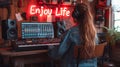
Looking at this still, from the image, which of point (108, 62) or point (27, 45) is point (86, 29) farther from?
point (108, 62)

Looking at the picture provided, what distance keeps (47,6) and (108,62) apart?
169 cm

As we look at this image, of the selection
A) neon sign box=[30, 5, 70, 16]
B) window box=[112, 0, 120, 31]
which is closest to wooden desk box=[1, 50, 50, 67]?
neon sign box=[30, 5, 70, 16]

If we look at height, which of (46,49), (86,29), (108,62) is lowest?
(108,62)

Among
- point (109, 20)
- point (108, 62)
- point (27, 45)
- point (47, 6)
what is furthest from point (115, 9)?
point (27, 45)

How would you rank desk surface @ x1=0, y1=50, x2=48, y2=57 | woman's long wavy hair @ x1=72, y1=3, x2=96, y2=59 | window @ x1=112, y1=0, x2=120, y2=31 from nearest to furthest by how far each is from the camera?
woman's long wavy hair @ x1=72, y1=3, x2=96, y2=59
desk surface @ x1=0, y1=50, x2=48, y2=57
window @ x1=112, y1=0, x2=120, y2=31

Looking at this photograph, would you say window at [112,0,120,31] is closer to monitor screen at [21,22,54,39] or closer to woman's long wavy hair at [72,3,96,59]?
monitor screen at [21,22,54,39]

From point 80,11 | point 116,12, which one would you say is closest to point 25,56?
point 80,11

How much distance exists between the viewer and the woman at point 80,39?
2529mm

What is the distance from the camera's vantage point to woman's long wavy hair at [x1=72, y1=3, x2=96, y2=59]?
2.51 m

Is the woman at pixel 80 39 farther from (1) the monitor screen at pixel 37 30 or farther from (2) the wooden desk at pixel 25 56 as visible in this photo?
(1) the monitor screen at pixel 37 30

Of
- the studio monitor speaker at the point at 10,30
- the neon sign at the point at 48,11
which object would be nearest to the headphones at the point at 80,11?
the studio monitor speaker at the point at 10,30

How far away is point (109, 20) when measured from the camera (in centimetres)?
497

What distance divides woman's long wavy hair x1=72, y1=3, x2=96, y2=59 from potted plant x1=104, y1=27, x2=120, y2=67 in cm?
210

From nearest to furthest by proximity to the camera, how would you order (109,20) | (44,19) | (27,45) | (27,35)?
(27,45)
(27,35)
(44,19)
(109,20)
